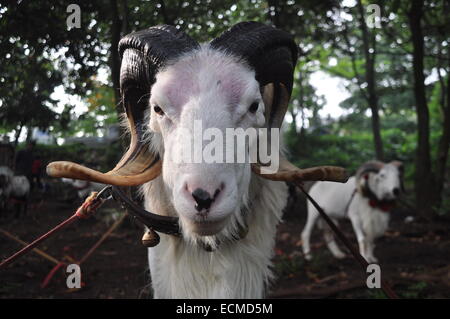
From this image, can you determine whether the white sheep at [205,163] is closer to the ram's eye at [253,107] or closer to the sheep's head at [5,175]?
the ram's eye at [253,107]

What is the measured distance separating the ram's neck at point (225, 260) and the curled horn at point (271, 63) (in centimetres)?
43

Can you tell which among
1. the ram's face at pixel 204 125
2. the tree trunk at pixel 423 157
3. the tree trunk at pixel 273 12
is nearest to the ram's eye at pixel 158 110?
the ram's face at pixel 204 125

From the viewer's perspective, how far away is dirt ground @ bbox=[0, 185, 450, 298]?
13.5 ft

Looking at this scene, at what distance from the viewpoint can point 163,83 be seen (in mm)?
2271

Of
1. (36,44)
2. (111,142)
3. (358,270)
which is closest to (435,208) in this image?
(358,270)

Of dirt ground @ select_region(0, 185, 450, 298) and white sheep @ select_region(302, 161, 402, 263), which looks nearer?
dirt ground @ select_region(0, 185, 450, 298)

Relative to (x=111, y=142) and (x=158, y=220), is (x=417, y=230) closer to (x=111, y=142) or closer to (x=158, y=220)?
(x=111, y=142)

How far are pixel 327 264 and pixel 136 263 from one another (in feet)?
11.3

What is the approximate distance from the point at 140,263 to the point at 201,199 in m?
5.75

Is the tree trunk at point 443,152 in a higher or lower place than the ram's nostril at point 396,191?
higher

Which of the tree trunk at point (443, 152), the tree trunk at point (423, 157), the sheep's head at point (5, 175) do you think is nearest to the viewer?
the sheep's head at point (5, 175)

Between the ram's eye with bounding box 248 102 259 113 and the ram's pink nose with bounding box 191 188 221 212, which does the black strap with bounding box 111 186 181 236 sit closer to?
the ram's pink nose with bounding box 191 188 221 212

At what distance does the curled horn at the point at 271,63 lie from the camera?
2408 millimetres

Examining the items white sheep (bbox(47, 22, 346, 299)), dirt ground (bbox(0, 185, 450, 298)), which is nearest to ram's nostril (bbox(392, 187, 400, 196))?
dirt ground (bbox(0, 185, 450, 298))
